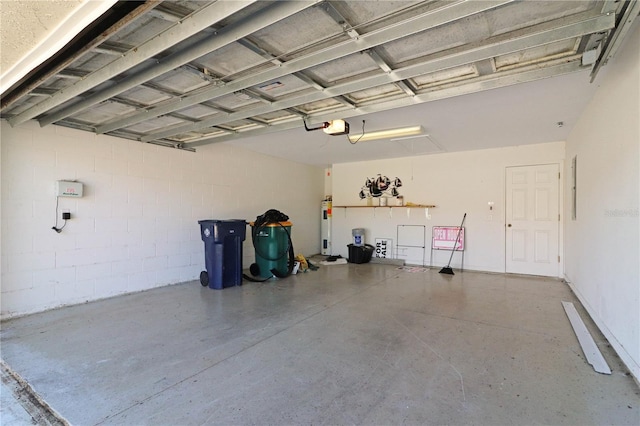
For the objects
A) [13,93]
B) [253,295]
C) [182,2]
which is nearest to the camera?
[182,2]

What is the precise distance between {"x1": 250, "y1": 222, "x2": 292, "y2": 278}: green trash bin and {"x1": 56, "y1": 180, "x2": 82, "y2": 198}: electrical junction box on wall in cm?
260

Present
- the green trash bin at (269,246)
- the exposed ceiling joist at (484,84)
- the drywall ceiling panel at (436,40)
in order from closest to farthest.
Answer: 1. the drywall ceiling panel at (436,40)
2. the exposed ceiling joist at (484,84)
3. the green trash bin at (269,246)

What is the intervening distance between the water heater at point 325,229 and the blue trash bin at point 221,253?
3.68m

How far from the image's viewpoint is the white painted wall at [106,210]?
3.70m

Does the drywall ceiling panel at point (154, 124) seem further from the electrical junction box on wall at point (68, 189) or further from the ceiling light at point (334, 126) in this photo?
the ceiling light at point (334, 126)

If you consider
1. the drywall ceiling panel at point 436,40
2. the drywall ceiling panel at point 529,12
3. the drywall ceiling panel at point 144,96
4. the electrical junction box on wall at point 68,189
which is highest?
the drywall ceiling panel at point 529,12

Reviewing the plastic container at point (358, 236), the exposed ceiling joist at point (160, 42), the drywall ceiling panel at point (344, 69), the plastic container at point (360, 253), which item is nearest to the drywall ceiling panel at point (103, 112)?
the exposed ceiling joist at point (160, 42)

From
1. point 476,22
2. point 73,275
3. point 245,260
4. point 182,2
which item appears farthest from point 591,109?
point 73,275

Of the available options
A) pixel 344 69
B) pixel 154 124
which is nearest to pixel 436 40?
pixel 344 69

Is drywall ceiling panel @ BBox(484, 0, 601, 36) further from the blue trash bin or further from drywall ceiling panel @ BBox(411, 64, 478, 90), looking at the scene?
the blue trash bin

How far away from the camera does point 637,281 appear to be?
228 centimetres

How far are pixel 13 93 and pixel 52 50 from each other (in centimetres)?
168

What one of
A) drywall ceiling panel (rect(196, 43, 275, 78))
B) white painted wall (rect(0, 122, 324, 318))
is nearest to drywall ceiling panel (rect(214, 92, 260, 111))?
drywall ceiling panel (rect(196, 43, 275, 78))

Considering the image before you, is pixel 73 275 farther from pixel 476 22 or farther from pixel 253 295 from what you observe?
pixel 476 22
